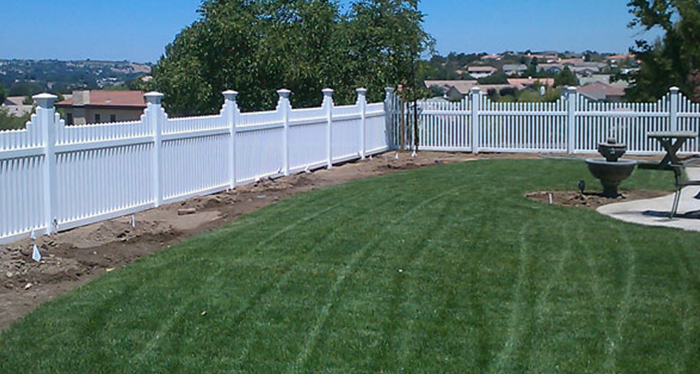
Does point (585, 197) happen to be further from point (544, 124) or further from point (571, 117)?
point (544, 124)

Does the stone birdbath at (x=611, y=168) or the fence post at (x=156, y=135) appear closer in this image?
the fence post at (x=156, y=135)

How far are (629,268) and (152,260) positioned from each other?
5086mm

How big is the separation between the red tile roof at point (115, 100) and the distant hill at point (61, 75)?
1926 millimetres

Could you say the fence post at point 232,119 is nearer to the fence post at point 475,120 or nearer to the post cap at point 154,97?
the post cap at point 154,97

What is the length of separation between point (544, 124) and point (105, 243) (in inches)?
616

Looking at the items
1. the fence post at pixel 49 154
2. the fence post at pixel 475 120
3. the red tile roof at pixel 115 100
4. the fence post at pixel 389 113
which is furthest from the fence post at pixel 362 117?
the red tile roof at pixel 115 100

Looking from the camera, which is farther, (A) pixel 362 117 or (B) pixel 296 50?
(B) pixel 296 50

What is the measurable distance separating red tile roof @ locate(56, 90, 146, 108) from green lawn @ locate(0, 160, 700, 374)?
4814cm

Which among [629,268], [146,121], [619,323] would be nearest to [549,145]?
[146,121]

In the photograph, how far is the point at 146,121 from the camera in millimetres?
13086

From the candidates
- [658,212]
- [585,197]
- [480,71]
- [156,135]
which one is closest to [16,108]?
[156,135]

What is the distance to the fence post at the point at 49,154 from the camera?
35.6 ft

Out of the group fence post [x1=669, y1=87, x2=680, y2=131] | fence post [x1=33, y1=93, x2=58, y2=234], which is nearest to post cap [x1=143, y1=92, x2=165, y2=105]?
fence post [x1=33, y1=93, x2=58, y2=234]

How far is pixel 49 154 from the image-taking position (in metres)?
10.9
